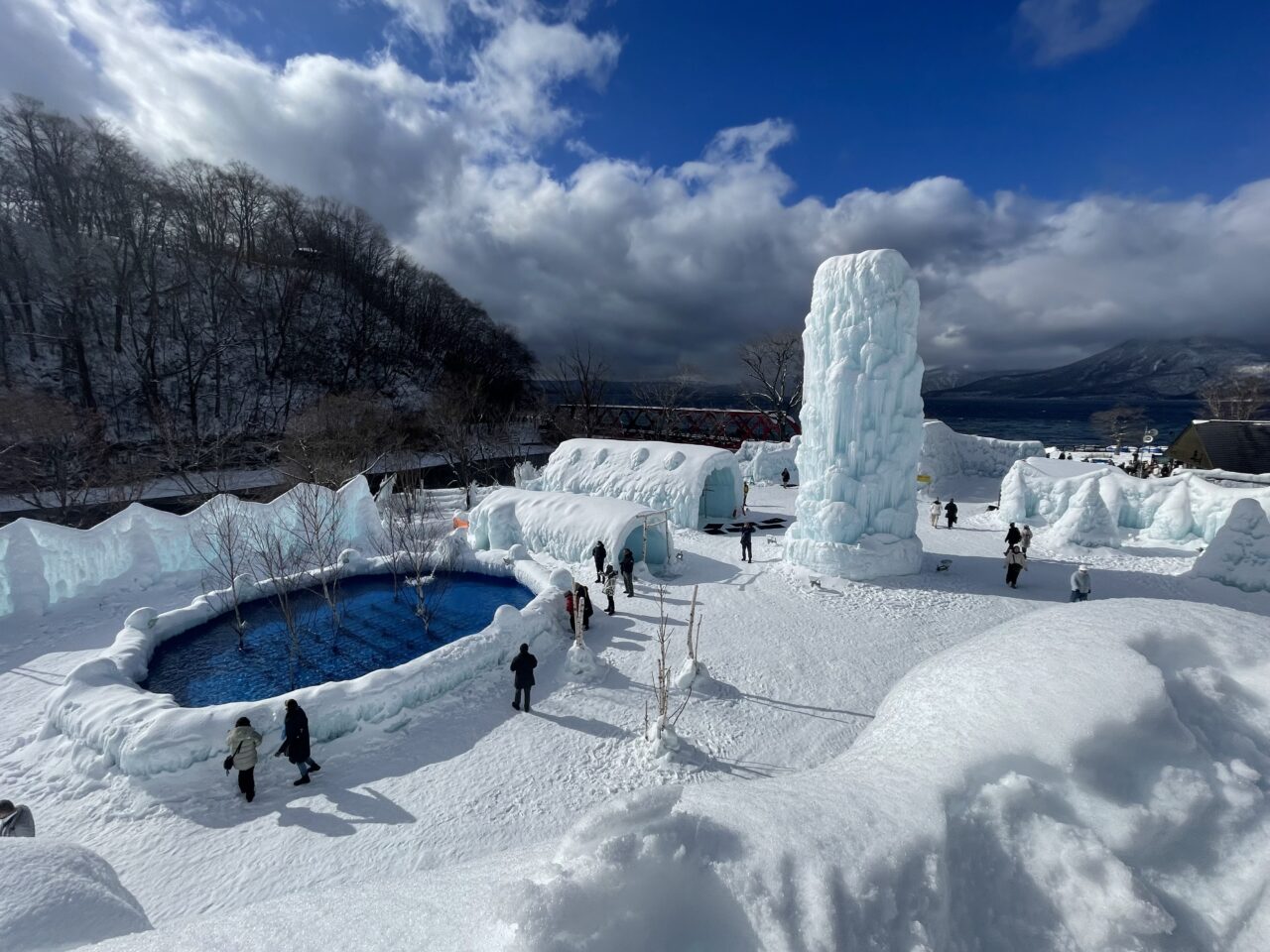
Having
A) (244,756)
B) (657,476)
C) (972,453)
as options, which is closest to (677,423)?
(972,453)

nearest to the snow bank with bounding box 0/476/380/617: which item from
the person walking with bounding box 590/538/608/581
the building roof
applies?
the person walking with bounding box 590/538/608/581

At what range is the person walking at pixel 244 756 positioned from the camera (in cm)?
704

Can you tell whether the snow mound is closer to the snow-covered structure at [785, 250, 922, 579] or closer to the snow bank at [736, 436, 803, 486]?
the snow-covered structure at [785, 250, 922, 579]

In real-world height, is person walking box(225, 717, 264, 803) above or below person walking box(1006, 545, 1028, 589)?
below

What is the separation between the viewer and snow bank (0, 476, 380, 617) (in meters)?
13.1

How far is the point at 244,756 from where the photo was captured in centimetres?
704

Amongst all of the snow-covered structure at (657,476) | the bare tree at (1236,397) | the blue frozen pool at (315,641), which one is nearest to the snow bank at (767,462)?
the snow-covered structure at (657,476)

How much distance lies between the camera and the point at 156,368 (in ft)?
114

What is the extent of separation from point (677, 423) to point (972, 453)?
21.4m

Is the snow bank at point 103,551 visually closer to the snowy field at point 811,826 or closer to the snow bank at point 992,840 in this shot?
the snowy field at point 811,826

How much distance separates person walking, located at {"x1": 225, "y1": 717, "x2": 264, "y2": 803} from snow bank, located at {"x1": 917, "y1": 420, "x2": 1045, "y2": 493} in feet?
102

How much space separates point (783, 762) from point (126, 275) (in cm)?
4648

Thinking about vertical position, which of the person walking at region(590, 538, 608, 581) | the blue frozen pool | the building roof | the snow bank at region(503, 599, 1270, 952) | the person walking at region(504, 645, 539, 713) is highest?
the building roof

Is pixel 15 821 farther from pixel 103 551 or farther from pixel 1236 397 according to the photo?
pixel 1236 397
